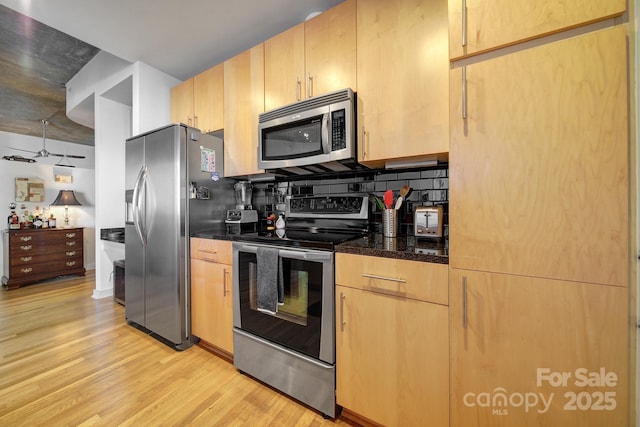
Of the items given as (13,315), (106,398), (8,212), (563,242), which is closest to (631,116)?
(563,242)

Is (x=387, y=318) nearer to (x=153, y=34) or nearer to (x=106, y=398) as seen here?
(x=106, y=398)

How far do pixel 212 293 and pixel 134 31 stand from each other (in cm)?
232

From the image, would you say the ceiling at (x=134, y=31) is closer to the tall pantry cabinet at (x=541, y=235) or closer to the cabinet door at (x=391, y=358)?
the tall pantry cabinet at (x=541, y=235)

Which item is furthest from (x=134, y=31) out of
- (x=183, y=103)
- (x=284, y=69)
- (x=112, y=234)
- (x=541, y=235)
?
(x=541, y=235)

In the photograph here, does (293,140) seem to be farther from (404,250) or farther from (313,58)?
(404,250)

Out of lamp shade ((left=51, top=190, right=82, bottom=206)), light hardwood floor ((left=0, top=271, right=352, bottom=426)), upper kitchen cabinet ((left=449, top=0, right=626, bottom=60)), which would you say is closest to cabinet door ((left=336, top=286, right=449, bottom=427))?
light hardwood floor ((left=0, top=271, right=352, bottom=426))

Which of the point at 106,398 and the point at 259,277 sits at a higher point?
the point at 259,277

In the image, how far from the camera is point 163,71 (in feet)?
9.04

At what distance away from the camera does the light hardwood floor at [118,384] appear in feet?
4.52

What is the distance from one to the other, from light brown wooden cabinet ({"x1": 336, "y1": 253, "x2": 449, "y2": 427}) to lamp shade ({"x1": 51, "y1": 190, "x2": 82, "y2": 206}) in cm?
567

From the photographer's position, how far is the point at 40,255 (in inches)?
156

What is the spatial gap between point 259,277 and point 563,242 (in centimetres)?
145

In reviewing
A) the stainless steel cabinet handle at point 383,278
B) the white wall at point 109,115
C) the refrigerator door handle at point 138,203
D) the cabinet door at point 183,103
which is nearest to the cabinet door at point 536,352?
the stainless steel cabinet handle at point 383,278

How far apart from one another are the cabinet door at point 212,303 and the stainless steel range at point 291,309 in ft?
0.35
